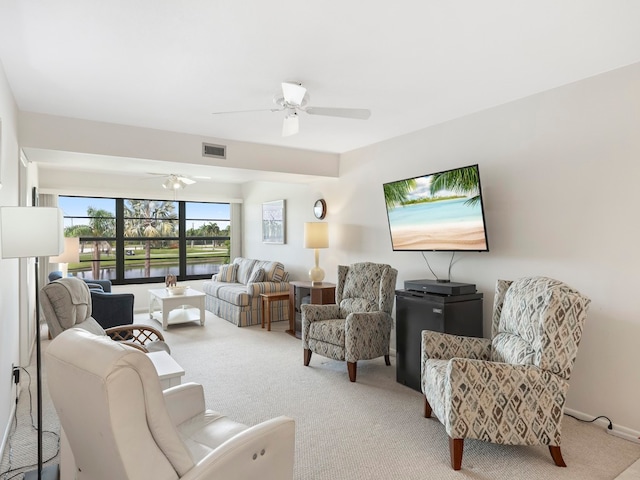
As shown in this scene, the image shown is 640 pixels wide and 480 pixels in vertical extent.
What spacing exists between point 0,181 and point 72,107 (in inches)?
53.3

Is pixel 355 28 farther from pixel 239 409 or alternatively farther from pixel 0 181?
pixel 239 409

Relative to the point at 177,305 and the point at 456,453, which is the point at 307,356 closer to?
the point at 456,453

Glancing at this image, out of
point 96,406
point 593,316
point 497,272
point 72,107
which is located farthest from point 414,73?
point 72,107

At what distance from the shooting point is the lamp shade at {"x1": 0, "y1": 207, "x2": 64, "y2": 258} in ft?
6.61

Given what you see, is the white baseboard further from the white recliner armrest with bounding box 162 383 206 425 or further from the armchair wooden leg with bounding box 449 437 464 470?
the white recliner armrest with bounding box 162 383 206 425

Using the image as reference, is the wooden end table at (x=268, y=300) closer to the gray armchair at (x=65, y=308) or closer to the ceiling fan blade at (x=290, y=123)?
the gray armchair at (x=65, y=308)

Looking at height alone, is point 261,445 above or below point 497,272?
below

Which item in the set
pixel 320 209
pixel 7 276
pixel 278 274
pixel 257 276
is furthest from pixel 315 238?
pixel 7 276

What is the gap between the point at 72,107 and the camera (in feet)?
11.8

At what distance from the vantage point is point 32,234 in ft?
6.85

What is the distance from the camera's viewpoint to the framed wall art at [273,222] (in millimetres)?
7078

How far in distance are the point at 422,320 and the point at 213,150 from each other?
2936 mm

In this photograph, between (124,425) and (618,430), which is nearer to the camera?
(124,425)

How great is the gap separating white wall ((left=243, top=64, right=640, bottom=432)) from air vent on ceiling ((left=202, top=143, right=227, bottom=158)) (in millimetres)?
2172
